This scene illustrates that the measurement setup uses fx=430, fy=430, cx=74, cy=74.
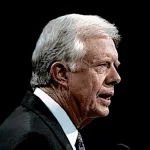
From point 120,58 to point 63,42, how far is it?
111 centimetres

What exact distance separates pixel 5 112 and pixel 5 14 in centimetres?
51

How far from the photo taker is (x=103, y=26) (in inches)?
53.3

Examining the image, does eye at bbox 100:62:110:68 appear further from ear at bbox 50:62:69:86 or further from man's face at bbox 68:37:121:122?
ear at bbox 50:62:69:86

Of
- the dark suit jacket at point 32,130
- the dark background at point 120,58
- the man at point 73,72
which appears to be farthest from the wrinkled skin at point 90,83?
the dark background at point 120,58

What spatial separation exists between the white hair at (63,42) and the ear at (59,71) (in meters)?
0.01

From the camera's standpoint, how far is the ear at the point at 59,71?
4.31ft

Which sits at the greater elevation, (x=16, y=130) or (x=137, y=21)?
(x=16, y=130)

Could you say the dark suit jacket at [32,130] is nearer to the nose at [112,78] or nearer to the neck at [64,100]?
the neck at [64,100]

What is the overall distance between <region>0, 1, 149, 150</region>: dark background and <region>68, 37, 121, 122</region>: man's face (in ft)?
2.72

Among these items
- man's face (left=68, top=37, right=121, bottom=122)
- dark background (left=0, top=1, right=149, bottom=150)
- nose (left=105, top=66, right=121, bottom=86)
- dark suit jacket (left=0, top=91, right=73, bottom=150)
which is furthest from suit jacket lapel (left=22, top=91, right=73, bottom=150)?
dark background (left=0, top=1, right=149, bottom=150)

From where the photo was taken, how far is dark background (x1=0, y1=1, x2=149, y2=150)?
2.21 metres

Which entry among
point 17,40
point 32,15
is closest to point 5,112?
point 17,40

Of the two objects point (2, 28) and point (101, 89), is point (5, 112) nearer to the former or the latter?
point (2, 28)

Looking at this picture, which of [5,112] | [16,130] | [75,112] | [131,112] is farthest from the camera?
[131,112]
